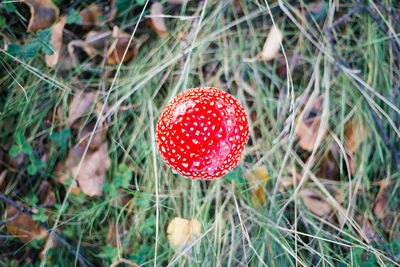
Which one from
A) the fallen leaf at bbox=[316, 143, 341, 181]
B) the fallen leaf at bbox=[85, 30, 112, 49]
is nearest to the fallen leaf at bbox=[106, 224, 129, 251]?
the fallen leaf at bbox=[85, 30, 112, 49]

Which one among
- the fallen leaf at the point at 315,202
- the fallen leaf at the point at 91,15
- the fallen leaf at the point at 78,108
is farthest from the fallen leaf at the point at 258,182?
the fallen leaf at the point at 91,15

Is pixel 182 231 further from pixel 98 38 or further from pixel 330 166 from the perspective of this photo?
pixel 98 38

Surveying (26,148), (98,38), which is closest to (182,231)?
(26,148)

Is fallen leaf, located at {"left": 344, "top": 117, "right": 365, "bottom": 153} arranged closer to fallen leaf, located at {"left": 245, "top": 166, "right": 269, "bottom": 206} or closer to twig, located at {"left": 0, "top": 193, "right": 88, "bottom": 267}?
fallen leaf, located at {"left": 245, "top": 166, "right": 269, "bottom": 206}

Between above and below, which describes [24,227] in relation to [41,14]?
below

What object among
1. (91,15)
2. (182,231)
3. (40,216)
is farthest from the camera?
(91,15)

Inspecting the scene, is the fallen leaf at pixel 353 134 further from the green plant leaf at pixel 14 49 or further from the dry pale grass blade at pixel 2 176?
the dry pale grass blade at pixel 2 176

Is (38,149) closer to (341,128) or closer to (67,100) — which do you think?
(67,100)
